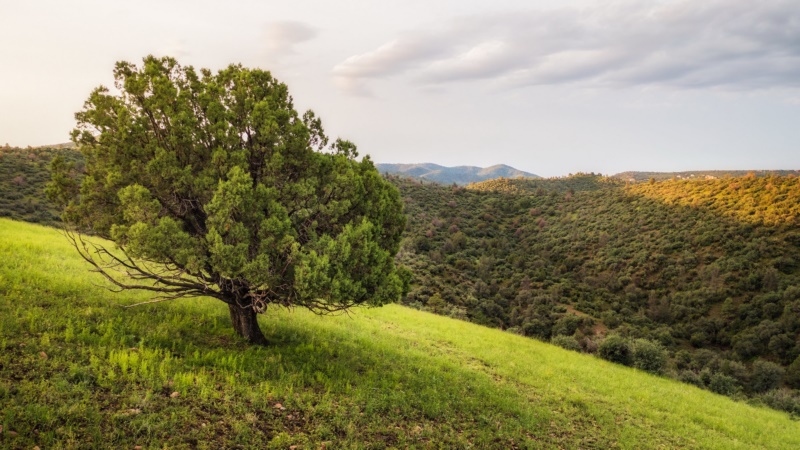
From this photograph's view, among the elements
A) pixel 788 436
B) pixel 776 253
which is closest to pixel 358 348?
pixel 788 436

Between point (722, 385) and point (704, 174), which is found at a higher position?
point (704, 174)

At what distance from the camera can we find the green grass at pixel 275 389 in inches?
265

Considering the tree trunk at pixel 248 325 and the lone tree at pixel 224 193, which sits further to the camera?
the tree trunk at pixel 248 325

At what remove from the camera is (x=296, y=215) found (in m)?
9.67

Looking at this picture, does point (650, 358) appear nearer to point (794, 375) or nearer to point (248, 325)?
point (794, 375)

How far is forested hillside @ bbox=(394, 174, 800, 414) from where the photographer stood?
34.1 m

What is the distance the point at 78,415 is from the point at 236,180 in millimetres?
4923

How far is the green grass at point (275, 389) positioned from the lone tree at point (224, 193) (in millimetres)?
1765

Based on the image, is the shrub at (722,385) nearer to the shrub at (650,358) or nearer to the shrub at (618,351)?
the shrub at (650,358)

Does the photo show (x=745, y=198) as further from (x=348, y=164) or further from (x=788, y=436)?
(x=348, y=164)

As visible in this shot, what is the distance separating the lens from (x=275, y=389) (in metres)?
8.85

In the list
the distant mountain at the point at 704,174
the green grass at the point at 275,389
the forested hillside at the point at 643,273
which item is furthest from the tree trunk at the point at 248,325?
the distant mountain at the point at 704,174

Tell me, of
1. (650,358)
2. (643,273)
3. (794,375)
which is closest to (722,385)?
(650,358)

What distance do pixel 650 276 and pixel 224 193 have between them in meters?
56.0
